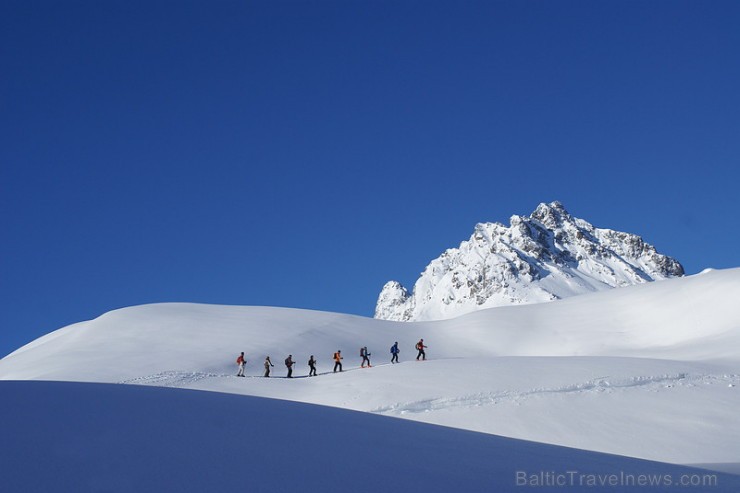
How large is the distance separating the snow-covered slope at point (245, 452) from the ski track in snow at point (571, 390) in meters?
7.27

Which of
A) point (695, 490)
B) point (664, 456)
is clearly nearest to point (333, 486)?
point (695, 490)

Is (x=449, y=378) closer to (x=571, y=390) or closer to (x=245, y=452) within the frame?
(x=571, y=390)

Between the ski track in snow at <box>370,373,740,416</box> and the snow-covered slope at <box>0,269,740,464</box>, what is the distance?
6cm

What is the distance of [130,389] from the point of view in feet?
33.6

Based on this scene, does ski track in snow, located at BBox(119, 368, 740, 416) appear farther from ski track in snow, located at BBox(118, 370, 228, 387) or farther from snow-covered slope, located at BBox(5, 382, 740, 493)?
snow-covered slope, located at BBox(5, 382, 740, 493)

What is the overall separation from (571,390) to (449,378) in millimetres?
3913

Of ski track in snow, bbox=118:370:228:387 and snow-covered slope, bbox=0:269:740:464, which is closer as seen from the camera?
snow-covered slope, bbox=0:269:740:464

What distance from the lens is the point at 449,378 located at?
66.9 ft

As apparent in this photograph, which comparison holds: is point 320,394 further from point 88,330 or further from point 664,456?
point 88,330

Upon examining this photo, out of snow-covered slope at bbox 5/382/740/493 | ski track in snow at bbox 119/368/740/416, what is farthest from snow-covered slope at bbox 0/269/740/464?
Answer: snow-covered slope at bbox 5/382/740/493

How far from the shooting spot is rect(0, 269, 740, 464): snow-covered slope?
50.6 ft

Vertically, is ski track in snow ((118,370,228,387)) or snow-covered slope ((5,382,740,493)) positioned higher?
ski track in snow ((118,370,228,387))

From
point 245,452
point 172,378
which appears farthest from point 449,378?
point 245,452

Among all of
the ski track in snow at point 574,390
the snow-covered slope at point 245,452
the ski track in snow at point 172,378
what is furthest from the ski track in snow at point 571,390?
the ski track in snow at point 172,378
